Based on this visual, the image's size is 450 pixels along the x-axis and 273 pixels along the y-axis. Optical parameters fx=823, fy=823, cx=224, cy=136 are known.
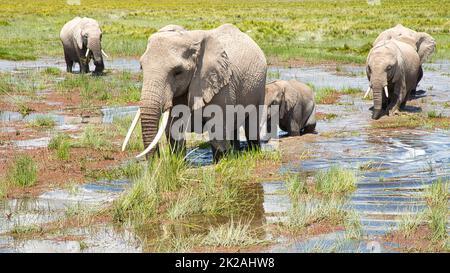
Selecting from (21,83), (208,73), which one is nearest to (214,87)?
(208,73)

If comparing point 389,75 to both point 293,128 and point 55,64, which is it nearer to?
point 293,128

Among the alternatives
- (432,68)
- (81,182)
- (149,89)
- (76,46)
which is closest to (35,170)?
(81,182)

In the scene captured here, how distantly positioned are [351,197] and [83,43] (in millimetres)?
15274

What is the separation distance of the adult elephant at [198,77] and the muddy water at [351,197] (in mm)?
673

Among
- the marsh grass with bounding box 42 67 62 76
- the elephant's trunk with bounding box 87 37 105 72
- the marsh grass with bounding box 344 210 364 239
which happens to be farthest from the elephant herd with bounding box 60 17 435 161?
the marsh grass with bounding box 42 67 62 76

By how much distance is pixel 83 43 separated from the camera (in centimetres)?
2233

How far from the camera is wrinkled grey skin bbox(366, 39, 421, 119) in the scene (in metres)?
14.8

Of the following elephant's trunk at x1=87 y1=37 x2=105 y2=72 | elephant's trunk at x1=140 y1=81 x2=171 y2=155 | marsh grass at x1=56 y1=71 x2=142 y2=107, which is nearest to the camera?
elephant's trunk at x1=140 y1=81 x2=171 y2=155

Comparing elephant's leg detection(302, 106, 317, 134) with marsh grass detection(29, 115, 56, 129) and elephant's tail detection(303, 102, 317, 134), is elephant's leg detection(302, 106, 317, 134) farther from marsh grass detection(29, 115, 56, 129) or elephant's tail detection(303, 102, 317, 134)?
marsh grass detection(29, 115, 56, 129)

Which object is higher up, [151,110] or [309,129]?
[151,110]

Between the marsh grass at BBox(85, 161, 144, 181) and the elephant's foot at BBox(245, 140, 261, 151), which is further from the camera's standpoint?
the elephant's foot at BBox(245, 140, 261, 151)

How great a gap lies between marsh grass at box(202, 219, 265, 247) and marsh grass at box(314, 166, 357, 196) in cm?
180

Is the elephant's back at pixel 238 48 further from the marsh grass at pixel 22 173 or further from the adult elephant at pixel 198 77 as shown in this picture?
the marsh grass at pixel 22 173
